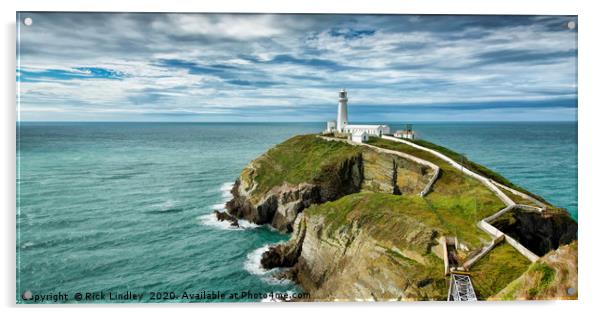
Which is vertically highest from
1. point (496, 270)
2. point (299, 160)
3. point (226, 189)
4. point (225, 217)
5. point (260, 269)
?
point (299, 160)

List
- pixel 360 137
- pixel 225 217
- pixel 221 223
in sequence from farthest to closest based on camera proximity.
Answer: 1. pixel 360 137
2. pixel 225 217
3. pixel 221 223

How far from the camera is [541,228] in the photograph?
1617 centimetres

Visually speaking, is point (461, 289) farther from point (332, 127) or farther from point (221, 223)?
point (332, 127)

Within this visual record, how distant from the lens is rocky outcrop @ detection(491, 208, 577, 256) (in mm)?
15516

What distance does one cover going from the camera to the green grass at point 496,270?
456 inches

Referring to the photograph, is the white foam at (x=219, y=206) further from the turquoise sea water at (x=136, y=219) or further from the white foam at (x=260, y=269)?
the white foam at (x=260, y=269)

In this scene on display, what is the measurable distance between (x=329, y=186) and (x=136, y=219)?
13.7 meters

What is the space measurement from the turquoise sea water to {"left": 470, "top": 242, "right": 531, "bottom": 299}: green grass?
263 centimetres

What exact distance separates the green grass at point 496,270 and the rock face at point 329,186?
12.2m

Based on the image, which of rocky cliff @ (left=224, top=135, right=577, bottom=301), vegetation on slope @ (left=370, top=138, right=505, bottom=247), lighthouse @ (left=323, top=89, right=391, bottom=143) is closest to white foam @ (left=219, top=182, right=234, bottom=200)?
rocky cliff @ (left=224, top=135, right=577, bottom=301)

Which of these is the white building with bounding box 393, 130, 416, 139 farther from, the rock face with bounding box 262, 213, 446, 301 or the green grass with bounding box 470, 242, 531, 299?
the green grass with bounding box 470, 242, 531, 299

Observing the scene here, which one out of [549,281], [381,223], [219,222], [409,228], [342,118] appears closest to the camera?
[549,281]

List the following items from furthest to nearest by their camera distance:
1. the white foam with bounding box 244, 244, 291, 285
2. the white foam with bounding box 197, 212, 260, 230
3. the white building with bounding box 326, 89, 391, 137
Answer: the white building with bounding box 326, 89, 391, 137 → the white foam with bounding box 197, 212, 260, 230 → the white foam with bounding box 244, 244, 291, 285

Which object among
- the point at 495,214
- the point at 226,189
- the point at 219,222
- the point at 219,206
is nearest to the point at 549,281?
the point at 495,214
